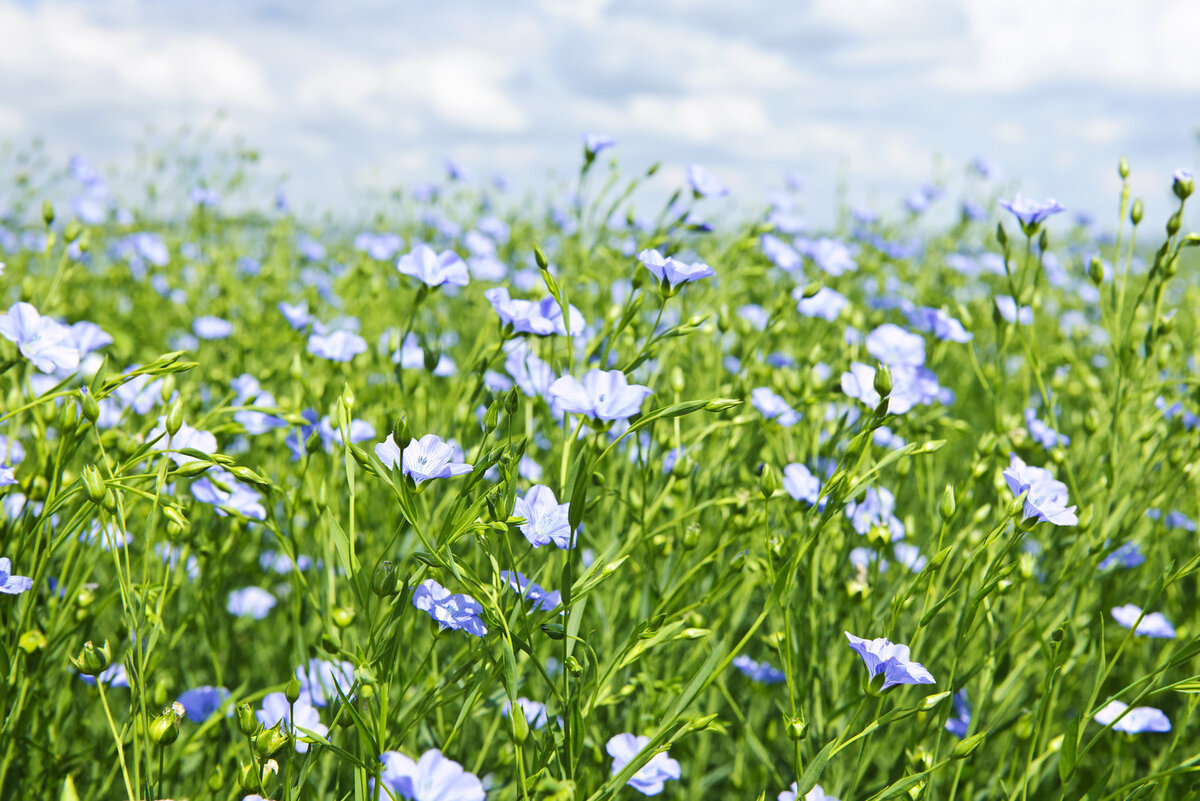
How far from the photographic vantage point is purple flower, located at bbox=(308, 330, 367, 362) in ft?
6.01

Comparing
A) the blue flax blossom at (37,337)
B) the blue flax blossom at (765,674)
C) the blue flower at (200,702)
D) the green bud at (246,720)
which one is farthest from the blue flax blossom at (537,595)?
the blue flax blossom at (37,337)

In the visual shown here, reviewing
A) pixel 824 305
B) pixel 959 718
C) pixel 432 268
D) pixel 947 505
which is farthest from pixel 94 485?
pixel 824 305

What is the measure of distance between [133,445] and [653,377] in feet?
3.54

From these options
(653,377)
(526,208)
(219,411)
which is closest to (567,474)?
(219,411)

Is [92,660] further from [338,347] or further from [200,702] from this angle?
[338,347]

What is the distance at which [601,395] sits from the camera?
111 centimetres

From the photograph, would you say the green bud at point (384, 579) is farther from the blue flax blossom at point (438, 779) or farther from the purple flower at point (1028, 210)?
the purple flower at point (1028, 210)

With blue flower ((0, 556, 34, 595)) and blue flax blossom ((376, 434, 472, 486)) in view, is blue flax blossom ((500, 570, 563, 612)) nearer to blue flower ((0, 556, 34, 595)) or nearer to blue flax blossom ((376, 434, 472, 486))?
blue flax blossom ((376, 434, 472, 486))

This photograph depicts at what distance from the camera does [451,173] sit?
482 centimetres

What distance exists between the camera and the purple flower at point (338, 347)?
72.2 inches

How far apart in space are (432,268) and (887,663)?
111 centimetres

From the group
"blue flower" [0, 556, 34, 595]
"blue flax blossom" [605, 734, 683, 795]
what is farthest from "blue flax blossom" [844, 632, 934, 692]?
"blue flower" [0, 556, 34, 595]

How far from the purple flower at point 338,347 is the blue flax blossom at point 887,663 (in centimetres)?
124

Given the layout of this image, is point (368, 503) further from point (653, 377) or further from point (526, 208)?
point (526, 208)
